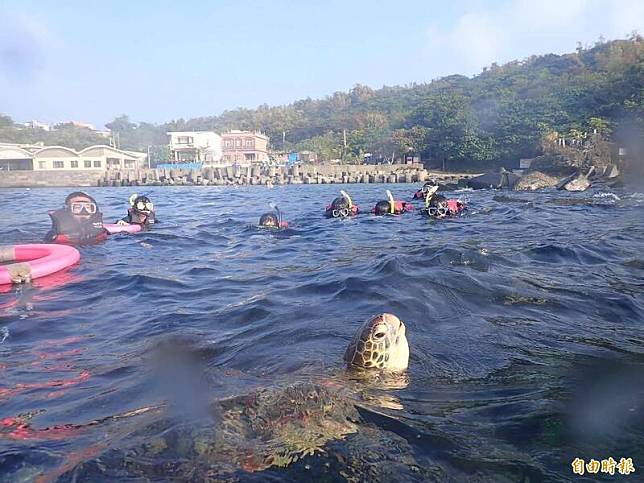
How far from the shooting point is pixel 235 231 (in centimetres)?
1182

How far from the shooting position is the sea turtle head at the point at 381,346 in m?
3.27

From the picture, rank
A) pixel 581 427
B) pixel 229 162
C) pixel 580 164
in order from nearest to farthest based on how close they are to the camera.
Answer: pixel 581 427 → pixel 580 164 → pixel 229 162

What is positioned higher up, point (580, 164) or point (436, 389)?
point (580, 164)

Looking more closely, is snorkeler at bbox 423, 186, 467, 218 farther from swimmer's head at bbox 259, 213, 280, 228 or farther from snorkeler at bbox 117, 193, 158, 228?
snorkeler at bbox 117, 193, 158, 228

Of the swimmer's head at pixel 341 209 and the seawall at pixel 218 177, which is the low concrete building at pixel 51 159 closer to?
the seawall at pixel 218 177

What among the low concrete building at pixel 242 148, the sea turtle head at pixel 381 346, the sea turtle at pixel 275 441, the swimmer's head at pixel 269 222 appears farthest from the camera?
the low concrete building at pixel 242 148

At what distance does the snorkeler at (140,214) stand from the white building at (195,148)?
49.8 metres

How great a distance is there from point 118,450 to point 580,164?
116 ft

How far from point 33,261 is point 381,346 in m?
5.00

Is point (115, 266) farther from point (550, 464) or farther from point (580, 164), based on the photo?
point (580, 164)

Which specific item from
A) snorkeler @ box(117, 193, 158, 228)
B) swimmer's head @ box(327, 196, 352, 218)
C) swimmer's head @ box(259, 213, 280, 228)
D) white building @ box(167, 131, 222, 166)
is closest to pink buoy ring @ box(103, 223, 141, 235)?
snorkeler @ box(117, 193, 158, 228)

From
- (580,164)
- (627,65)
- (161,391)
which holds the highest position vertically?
(627,65)

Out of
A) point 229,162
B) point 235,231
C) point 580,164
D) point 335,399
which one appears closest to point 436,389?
point 335,399

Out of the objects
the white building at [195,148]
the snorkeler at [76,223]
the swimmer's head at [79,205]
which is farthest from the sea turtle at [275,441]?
the white building at [195,148]
